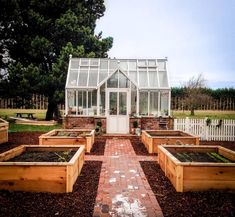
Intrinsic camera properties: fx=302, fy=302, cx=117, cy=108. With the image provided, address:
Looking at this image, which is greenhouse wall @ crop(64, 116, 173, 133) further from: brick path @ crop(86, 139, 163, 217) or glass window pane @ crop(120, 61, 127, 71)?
brick path @ crop(86, 139, 163, 217)

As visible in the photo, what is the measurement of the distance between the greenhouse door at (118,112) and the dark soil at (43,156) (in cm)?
950

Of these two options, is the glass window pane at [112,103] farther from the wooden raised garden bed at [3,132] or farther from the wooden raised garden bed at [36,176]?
the wooden raised garden bed at [36,176]

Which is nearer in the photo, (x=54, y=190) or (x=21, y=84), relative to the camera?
(x=54, y=190)

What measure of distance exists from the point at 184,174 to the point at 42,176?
300cm

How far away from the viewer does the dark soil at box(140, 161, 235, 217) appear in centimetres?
528

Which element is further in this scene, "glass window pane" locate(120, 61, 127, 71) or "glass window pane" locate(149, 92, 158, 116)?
"glass window pane" locate(120, 61, 127, 71)

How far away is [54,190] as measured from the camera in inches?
248

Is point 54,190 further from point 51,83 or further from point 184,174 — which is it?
point 51,83

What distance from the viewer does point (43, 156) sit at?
8.19 metres

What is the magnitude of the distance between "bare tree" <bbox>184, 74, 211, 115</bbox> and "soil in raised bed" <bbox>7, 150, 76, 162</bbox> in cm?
2797

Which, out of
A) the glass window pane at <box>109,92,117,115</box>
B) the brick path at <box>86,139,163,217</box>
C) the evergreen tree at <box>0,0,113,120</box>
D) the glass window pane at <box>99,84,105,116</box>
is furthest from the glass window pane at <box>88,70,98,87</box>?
the brick path at <box>86,139,163,217</box>

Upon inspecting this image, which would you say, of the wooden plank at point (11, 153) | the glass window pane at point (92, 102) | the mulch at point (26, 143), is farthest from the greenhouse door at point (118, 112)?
the wooden plank at point (11, 153)

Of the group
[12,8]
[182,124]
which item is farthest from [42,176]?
[12,8]

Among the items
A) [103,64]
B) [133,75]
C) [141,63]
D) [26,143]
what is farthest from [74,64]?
[26,143]
